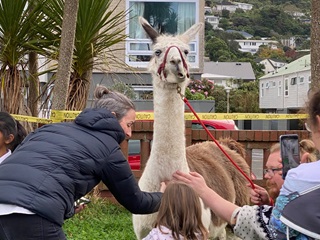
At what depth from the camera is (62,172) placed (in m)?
3.85

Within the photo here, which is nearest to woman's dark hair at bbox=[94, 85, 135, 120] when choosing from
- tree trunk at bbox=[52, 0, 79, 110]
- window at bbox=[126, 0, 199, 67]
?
tree trunk at bbox=[52, 0, 79, 110]

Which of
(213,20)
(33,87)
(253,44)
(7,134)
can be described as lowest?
(7,134)

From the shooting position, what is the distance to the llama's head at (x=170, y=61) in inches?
225

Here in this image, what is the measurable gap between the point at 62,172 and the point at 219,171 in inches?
142

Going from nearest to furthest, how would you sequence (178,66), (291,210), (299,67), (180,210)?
(291,210) < (180,210) < (178,66) < (299,67)

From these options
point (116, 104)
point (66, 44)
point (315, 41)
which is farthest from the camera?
point (66, 44)

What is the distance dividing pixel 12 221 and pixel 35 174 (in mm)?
288

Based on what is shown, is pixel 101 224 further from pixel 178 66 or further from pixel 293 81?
pixel 293 81

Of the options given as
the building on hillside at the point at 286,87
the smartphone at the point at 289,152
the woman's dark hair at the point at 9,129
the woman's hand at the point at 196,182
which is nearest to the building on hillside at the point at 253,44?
the building on hillside at the point at 286,87

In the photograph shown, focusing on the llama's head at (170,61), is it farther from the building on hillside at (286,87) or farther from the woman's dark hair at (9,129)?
the building on hillside at (286,87)

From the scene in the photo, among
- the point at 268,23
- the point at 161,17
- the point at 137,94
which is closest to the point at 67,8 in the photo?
the point at 137,94

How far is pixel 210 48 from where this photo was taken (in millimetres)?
127500

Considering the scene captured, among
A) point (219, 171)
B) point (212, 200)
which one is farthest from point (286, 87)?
point (212, 200)

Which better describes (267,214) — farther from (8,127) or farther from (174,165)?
(8,127)
